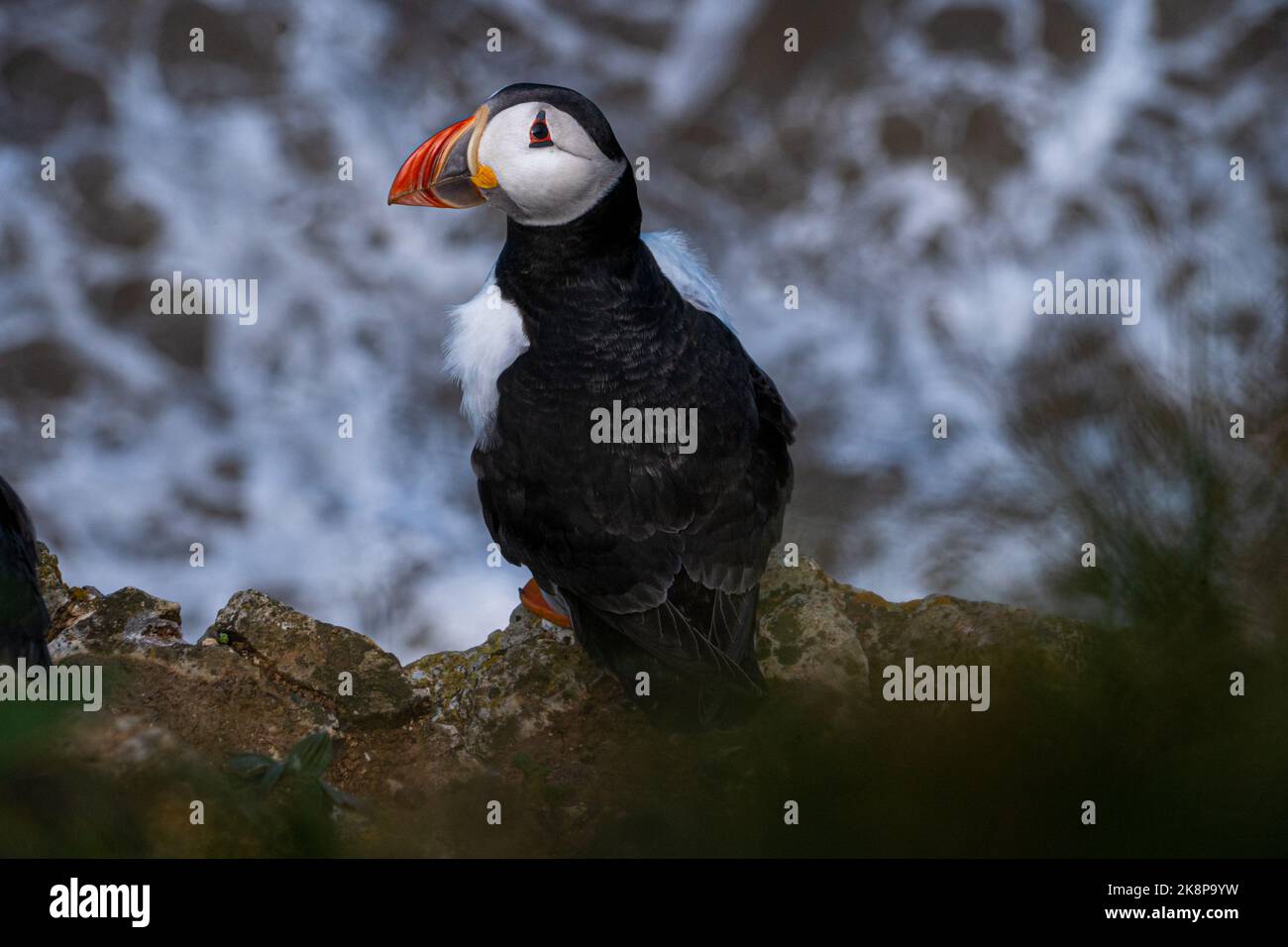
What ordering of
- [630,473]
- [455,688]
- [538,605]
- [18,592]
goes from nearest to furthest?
[18,592], [630,473], [455,688], [538,605]

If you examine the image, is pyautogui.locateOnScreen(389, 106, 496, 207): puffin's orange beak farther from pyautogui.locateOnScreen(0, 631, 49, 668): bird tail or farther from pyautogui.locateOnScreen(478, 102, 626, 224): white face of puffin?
pyautogui.locateOnScreen(0, 631, 49, 668): bird tail

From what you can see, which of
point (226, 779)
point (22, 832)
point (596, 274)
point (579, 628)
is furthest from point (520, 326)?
point (22, 832)

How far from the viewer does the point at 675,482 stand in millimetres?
A: 1974

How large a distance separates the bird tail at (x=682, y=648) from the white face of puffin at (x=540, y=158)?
2.54ft

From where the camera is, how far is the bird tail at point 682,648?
192 centimetres

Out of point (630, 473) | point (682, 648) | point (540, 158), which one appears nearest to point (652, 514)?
point (630, 473)

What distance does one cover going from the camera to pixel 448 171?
197cm

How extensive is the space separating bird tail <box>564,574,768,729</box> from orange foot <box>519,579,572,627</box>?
5.4 inches

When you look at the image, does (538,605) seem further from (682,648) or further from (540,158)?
(540,158)

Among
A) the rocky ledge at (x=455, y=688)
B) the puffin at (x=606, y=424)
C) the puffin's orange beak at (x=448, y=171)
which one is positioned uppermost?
the puffin's orange beak at (x=448, y=171)

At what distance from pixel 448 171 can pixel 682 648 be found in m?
0.99

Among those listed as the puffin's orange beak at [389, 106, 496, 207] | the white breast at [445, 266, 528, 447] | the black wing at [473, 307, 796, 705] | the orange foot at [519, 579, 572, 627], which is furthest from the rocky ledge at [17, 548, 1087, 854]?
the puffin's orange beak at [389, 106, 496, 207]

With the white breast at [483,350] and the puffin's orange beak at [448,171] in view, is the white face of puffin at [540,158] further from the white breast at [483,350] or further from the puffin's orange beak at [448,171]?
the white breast at [483,350]

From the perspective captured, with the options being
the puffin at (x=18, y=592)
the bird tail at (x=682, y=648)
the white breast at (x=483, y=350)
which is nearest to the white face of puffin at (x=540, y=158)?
the white breast at (x=483, y=350)
